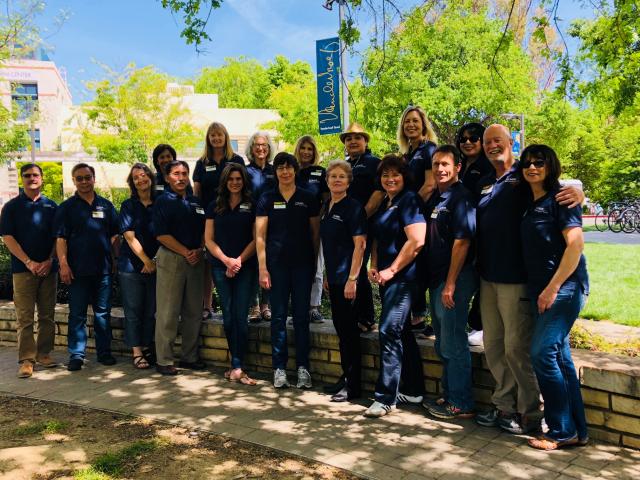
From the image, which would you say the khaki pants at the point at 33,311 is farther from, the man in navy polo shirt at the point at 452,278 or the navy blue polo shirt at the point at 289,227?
the man in navy polo shirt at the point at 452,278

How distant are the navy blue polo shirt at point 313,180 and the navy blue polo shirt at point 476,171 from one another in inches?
59.7

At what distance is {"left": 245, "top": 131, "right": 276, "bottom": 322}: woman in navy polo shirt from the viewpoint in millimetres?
5930

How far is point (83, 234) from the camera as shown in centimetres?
603

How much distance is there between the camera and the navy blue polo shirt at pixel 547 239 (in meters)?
3.63

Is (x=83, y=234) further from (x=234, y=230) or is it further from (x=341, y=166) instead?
(x=341, y=166)

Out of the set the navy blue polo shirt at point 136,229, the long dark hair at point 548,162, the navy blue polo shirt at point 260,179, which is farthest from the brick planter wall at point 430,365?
the navy blue polo shirt at point 260,179

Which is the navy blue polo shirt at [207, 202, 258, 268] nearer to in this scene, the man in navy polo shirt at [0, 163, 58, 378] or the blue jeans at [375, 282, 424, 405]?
the blue jeans at [375, 282, 424, 405]

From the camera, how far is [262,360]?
5.73 m

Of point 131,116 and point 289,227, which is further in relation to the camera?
point 131,116

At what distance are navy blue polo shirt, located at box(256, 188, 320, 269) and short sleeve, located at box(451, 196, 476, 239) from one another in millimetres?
1483

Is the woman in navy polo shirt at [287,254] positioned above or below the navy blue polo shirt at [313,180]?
below

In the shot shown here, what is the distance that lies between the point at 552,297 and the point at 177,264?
3.57m

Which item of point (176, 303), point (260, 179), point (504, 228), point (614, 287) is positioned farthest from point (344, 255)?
point (614, 287)

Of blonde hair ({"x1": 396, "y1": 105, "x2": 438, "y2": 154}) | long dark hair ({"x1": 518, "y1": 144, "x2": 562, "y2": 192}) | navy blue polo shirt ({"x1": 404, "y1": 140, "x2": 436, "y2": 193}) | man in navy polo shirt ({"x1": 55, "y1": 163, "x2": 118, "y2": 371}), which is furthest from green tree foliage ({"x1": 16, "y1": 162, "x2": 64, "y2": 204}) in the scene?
long dark hair ({"x1": 518, "y1": 144, "x2": 562, "y2": 192})
